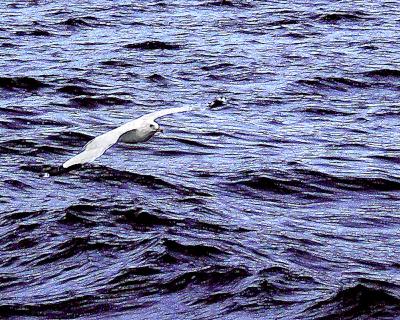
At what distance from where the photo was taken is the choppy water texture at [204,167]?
39.1ft

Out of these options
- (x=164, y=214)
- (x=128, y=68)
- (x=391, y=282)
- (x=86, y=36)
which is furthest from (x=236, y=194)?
(x=86, y=36)

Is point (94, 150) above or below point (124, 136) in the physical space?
above

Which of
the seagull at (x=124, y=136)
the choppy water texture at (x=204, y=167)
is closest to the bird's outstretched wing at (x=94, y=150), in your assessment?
the seagull at (x=124, y=136)

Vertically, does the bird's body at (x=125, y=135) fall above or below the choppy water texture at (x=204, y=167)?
above

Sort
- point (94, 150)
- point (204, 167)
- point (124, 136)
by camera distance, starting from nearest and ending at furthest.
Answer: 1. point (94, 150)
2. point (124, 136)
3. point (204, 167)

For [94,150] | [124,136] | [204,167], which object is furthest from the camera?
[204,167]

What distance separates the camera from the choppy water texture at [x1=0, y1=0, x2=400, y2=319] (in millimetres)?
11914

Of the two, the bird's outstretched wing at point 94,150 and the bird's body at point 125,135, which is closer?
the bird's outstretched wing at point 94,150

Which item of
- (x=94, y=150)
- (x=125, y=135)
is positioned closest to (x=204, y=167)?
(x=125, y=135)

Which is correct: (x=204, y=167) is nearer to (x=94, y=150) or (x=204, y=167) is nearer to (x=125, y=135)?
(x=125, y=135)

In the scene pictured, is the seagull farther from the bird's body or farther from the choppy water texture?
the choppy water texture

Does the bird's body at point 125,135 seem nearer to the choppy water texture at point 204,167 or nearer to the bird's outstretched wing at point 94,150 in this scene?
the bird's outstretched wing at point 94,150

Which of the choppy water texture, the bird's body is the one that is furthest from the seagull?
the choppy water texture

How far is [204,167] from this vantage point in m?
16.2
